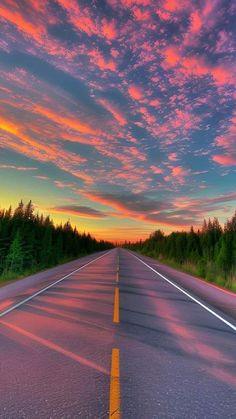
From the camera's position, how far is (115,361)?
5379mm

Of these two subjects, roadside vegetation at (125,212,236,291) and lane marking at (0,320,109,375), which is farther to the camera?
roadside vegetation at (125,212,236,291)

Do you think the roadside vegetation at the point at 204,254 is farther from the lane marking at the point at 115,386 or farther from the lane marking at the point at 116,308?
the lane marking at the point at 115,386

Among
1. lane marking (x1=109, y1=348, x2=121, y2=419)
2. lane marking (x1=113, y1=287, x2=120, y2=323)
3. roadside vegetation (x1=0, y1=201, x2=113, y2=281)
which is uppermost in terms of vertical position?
roadside vegetation (x1=0, y1=201, x2=113, y2=281)

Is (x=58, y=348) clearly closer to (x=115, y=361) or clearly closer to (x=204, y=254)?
(x=115, y=361)

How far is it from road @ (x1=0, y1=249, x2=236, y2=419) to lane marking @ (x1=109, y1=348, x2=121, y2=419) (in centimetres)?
1

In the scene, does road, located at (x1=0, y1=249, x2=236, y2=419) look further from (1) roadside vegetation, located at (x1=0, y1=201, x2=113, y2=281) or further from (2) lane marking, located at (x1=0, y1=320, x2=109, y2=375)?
(1) roadside vegetation, located at (x1=0, y1=201, x2=113, y2=281)

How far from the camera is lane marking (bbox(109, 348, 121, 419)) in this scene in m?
3.72

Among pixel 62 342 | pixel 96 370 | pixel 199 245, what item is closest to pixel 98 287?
pixel 62 342

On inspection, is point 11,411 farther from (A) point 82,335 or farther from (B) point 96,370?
(A) point 82,335

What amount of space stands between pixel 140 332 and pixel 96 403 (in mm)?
3474

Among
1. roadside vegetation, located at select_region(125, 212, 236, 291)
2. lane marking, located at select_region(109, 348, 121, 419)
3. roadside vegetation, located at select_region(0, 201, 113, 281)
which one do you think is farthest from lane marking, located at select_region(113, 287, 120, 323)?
roadside vegetation, located at select_region(0, 201, 113, 281)

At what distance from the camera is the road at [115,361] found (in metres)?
3.89

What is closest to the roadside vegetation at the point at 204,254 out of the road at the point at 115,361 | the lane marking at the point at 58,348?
the road at the point at 115,361

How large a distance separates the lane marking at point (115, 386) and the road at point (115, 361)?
0.01 metres
